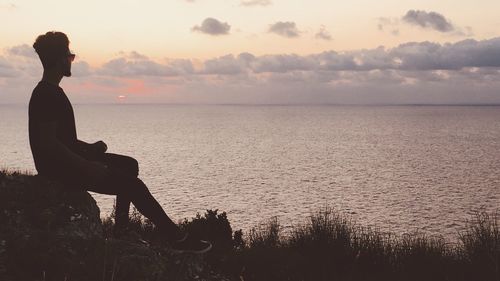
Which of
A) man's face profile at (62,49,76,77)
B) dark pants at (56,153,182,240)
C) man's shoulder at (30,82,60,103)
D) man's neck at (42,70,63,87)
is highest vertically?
man's face profile at (62,49,76,77)

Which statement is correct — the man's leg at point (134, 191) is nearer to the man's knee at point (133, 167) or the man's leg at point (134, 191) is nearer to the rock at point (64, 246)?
the man's knee at point (133, 167)

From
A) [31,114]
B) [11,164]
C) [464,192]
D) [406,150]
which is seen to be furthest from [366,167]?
[31,114]

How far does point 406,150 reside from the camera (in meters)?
79.0

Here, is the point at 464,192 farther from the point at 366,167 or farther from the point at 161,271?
the point at 161,271

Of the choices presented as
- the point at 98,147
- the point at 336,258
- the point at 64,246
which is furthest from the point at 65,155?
the point at 336,258

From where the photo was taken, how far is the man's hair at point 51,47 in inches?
214

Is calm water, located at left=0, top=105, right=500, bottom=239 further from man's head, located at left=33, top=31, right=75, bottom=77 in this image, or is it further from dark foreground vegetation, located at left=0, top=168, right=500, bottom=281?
man's head, located at left=33, top=31, right=75, bottom=77

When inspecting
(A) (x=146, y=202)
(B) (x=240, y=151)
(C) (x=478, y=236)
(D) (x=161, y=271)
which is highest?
(A) (x=146, y=202)

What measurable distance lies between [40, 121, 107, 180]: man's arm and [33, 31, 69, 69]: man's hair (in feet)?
2.63

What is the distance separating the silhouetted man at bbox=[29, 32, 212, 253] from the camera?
5301 millimetres

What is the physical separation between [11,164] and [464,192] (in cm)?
4645

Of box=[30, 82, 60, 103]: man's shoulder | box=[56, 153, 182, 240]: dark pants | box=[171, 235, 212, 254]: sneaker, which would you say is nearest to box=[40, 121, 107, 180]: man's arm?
box=[56, 153, 182, 240]: dark pants

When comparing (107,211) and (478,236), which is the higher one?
(478,236)

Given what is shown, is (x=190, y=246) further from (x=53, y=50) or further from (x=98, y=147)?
(x=53, y=50)
